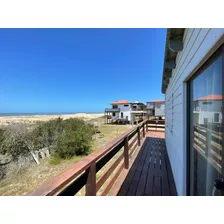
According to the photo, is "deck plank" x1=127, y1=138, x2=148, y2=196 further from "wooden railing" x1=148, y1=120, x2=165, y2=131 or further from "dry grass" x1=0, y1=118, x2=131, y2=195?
"wooden railing" x1=148, y1=120, x2=165, y2=131

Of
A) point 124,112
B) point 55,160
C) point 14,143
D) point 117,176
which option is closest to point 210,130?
point 117,176

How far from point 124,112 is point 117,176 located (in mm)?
25223

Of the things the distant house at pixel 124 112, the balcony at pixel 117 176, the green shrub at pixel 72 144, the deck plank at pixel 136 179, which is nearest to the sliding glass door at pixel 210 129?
the balcony at pixel 117 176

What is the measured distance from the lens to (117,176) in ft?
8.64

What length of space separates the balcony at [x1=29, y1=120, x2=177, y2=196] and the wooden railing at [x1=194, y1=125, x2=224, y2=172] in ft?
3.02

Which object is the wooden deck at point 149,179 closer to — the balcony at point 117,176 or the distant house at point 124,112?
the balcony at point 117,176

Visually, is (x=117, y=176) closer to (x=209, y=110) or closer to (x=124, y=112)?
(x=209, y=110)

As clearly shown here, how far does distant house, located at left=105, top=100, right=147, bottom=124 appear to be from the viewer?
26.8 m

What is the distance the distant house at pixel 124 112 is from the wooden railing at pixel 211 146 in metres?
24.8

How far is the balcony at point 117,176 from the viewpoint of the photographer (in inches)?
36.8

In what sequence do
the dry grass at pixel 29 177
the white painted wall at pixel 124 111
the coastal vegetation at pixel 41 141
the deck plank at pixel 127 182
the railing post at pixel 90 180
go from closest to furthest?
the railing post at pixel 90 180 < the deck plank at pixel 127 182 < the dry grass at pixel 29 177 < the coastal vegetation at pixel 41 141 < the white painted wall at pixel 124 111
